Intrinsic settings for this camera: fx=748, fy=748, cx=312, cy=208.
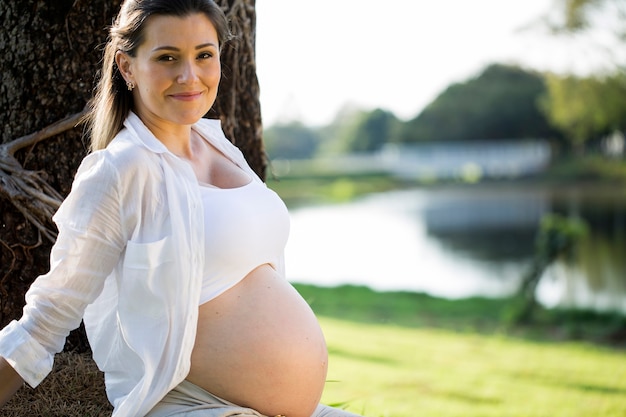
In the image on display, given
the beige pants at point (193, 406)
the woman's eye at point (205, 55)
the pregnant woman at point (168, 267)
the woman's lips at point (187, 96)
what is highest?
the woman's eye at point (205, 55)

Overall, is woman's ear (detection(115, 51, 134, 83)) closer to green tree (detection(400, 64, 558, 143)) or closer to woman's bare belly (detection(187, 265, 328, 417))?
woman's bare belly (detection(187, 265, 328, 417))

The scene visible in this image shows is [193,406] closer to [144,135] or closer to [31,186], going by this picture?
[144,135]

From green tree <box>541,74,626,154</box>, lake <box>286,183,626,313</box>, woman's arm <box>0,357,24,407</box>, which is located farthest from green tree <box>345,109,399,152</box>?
woman's arm <box>0,357,24,407</box>

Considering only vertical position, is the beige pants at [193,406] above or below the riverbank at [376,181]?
above

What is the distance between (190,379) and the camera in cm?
147

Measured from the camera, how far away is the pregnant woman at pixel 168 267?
1354 mm

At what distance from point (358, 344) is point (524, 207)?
2309cm

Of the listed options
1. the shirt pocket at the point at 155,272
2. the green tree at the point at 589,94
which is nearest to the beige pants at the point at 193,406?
the shirt pocket at the point at 155,272

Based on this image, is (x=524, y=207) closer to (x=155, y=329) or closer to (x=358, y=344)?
(x=358, y=344)

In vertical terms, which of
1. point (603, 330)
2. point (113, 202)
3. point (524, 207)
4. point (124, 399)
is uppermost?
point (113, 202)

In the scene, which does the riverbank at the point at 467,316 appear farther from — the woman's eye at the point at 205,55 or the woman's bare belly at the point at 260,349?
the woman's eye at the point at 205,55

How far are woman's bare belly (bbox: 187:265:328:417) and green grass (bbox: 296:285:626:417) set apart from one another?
1318 mm

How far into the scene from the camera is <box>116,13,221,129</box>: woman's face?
4.67 ft

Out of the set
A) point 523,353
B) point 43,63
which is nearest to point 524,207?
point 523,353
